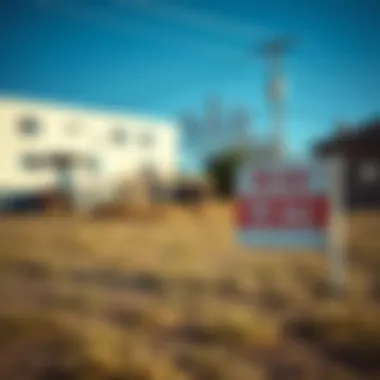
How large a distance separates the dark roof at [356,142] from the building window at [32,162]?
903 millimetres

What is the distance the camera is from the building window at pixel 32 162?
225 centimetres

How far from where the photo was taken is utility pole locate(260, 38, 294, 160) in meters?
2.29

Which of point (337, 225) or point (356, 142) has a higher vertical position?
point (356, 142)

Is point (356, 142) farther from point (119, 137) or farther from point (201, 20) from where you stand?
point (119, 137)

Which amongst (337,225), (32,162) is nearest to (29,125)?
(32,162)

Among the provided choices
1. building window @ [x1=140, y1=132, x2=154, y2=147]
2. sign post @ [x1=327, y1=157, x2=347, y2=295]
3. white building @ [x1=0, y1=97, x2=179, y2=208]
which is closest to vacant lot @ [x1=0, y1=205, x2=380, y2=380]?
sign post @ [x1=327, y1=157, x2=347, y2=295]

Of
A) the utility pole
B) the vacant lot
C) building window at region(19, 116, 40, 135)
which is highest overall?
the utility pole

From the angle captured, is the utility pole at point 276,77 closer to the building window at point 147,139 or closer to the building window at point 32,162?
the building window at point 147,139

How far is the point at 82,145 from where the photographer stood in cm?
228

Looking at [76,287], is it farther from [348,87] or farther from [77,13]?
[348,87]

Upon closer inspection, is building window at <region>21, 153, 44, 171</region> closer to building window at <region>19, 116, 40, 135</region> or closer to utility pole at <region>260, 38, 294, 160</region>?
building window at <region>19, 116, 40, 135</region>

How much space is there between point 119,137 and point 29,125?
0.96 feet

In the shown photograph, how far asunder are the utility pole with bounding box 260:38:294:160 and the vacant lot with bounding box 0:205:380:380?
0.36 m

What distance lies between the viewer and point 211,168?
2.29 m
